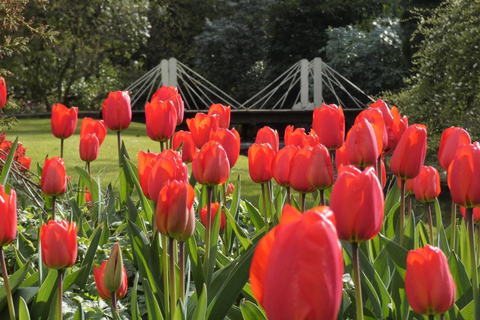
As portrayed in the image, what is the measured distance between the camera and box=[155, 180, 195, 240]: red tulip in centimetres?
95

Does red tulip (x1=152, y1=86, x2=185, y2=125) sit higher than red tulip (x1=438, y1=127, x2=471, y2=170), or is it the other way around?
red tulip (x1=152, y1=86, x2=185, y2=125)

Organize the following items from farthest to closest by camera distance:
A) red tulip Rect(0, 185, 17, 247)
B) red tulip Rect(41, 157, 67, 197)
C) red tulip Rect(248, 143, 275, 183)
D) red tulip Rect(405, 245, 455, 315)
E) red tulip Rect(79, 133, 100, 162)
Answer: red tulip Rect(79, 133, 100, 162) → red tulip Rect(41, 157, 67, 197) → red tulip Rect(248, 143, 275, 183) → red tulip Rect(0, 185, 17, 247) → red tulip Rect(405, 245, 455, 315)

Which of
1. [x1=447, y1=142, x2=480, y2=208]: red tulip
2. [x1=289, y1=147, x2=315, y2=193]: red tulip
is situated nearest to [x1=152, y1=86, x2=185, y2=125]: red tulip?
[x1=289, y1=147, x2=315, y2=193]: red tulip

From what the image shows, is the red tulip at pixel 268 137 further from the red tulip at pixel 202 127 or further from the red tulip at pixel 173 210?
the red tulip at pixel 173 210

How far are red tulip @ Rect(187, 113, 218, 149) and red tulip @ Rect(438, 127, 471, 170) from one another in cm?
57

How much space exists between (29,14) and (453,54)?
1124 cm

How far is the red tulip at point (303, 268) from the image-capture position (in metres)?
0.47

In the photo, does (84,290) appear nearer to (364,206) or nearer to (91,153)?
(91,153)

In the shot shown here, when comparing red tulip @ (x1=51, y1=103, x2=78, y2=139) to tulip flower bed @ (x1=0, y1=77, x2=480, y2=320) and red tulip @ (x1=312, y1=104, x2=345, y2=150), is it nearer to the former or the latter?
tulip flower bed @ (x1=0, y1=77, x2=480, y2=320)

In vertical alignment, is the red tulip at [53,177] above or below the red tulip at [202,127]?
below

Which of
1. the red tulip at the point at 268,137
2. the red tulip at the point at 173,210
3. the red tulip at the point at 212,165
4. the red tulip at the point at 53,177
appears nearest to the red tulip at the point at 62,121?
the red tulip at the point at 53,177

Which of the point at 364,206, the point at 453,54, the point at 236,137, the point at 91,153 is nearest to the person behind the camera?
the point at 364,206

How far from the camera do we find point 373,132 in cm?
118

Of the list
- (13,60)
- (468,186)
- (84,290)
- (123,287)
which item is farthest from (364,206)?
(13,60)
